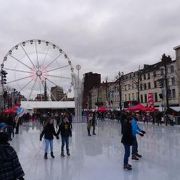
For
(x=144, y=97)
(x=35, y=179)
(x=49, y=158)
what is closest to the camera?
(x=35, y=179)

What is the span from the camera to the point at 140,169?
34.7ft

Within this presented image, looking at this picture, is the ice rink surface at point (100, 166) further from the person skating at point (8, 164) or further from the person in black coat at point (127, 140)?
the person skating at point (8, 164)

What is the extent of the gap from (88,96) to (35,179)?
138m

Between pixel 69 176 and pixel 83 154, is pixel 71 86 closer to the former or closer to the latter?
pixel 83 154

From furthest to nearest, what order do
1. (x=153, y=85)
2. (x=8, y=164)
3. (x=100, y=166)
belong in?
(x=153, y=85) → (x=100, y=166) → (x=8, y=164)

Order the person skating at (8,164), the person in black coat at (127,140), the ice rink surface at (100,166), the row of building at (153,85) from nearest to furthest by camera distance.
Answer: the person skating at (8,164), the ice rink surface at (100,166), the person in black coat at (127,140), the row of building at (153,85)

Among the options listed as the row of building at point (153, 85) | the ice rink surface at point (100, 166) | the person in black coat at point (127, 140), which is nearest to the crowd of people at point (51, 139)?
the person in black coat at point (127, 140)

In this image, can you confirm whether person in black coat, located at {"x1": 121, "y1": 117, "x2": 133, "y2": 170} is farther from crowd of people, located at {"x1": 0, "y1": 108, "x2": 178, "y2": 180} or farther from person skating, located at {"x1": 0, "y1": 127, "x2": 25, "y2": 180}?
person skating, located at {"x1": 0, "y1": 127, "x2": 25, "y2": 180}

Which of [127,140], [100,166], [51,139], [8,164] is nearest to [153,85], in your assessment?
[51,139]

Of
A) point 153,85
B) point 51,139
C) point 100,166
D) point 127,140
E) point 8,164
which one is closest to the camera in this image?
point 8,164

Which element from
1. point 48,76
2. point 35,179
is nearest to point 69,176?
point 35,179

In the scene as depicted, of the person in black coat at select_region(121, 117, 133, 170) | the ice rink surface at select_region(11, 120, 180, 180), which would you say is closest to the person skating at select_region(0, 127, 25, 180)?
the ice rink surface at select_region(11, 120, 180, 180)

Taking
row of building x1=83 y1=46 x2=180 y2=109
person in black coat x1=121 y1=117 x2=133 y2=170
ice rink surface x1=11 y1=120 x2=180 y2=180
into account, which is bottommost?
ice rink surface x1=11 y1=120 x2=180 y2=180

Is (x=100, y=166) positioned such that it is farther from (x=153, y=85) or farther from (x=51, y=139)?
(x=153, y=85)
